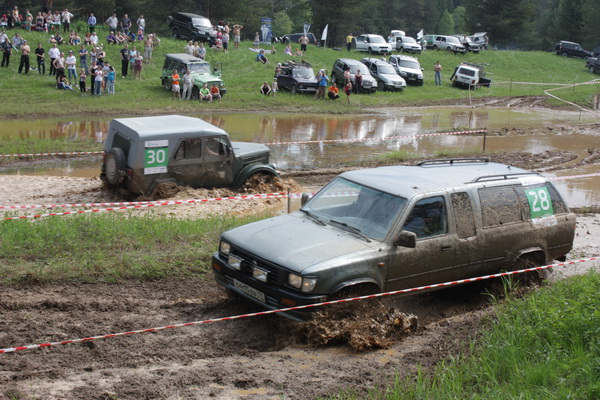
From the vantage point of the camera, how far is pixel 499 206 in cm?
882

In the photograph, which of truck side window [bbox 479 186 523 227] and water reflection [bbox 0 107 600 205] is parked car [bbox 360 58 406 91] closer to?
water reflection [bbox 0 107 600 205]

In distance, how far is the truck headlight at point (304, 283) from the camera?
281 inches

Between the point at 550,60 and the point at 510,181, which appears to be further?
the point at 550,60

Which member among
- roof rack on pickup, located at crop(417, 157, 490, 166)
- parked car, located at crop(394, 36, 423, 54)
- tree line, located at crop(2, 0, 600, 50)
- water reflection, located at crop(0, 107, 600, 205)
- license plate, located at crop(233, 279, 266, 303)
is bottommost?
water reflection, located at crop(0, 107, 600, 205)

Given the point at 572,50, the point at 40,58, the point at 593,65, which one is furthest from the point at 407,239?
the point at 572,50

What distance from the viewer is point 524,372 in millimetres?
6152

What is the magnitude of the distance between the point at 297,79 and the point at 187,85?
632cm

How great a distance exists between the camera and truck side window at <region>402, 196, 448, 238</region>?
319 inches

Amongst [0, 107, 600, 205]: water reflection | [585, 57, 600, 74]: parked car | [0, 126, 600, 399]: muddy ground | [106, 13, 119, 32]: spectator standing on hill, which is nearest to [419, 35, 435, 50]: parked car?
[585, 57, 600, 74]: parked car

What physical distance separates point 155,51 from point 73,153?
20971 millimetres

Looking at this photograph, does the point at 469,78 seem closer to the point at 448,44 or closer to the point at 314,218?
the point at 448,44

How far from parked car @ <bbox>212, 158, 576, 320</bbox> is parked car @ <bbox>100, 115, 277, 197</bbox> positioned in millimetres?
5297

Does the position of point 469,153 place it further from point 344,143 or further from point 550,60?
point 550,60

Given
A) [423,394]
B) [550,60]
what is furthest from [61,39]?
[550,60]
